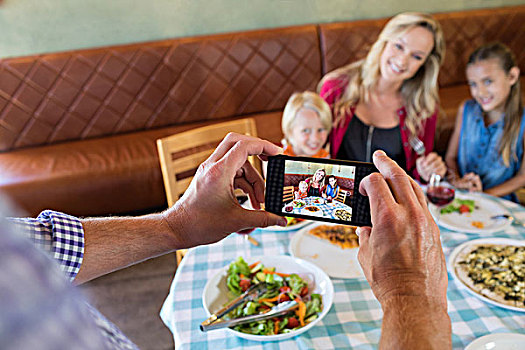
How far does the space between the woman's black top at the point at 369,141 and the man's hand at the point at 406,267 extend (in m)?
1.44

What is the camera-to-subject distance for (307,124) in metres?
2.01

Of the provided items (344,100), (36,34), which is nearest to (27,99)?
(36,34)

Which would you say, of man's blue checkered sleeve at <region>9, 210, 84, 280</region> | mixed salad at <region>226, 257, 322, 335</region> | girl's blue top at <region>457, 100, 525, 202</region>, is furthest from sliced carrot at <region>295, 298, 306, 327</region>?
girl's blue top at <region>457, 100, 525, 202</region>

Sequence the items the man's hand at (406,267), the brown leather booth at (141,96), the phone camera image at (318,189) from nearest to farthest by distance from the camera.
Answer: the man's hand at (406,267) < the phone camera image at (318,189) < the brown leather booth at (141,96)

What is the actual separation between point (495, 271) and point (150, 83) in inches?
107

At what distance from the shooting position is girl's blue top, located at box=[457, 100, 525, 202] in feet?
7.09

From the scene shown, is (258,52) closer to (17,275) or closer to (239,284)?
(239,284)

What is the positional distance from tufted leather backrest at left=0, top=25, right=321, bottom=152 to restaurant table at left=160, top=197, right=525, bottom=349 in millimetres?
2183

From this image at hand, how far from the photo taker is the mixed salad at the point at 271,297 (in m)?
1.06

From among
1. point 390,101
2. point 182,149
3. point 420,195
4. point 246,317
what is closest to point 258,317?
point 246,317

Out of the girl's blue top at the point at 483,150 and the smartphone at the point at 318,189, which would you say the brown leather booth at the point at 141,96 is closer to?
the girl's blue top at the point at 483,150

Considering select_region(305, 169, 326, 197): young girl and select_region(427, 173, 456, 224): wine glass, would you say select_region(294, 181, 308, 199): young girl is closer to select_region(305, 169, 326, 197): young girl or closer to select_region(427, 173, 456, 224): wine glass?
select_region(305, 169, 326, 197): young girl

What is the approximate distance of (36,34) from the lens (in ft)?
10.1

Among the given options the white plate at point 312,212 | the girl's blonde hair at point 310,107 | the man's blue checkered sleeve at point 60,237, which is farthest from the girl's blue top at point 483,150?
the man's blue checkered sleeve at point 60,237
